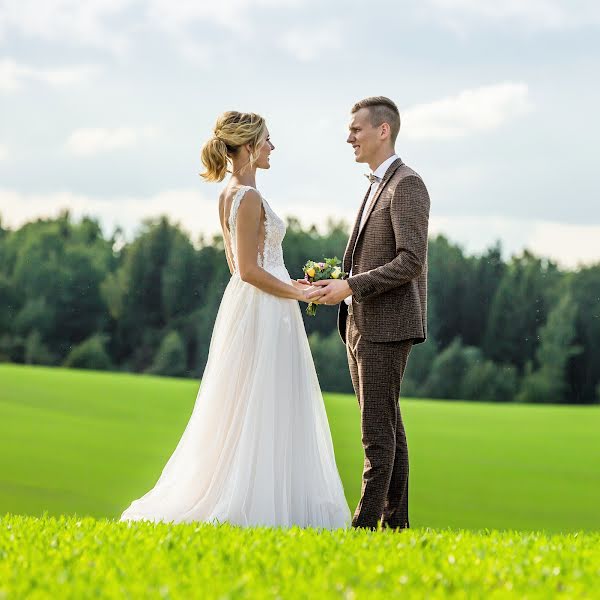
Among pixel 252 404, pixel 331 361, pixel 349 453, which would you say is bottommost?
pixel 349 453

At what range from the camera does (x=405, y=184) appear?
21.0ft

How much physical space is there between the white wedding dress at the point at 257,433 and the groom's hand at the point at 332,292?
1.68 feet

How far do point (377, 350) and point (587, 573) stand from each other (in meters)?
2.02

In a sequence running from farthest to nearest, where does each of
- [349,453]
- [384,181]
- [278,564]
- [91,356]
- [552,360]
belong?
[91,356] → [552,360] → [349,453] → [384,181] → [278,564]

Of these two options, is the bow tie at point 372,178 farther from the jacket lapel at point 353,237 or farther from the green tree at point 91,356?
the green tree at point 91,356

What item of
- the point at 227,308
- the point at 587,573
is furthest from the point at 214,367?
the point at 587,573

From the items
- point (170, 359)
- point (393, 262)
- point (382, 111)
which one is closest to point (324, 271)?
point (393, 262)

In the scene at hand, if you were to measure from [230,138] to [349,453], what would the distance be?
11.6m

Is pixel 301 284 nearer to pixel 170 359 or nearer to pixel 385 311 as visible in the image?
pixel 385 311

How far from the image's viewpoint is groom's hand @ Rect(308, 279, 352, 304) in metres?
6.40

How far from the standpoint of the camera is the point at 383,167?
6695 millimetres

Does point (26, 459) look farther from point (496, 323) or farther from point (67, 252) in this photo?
point (67, 252)

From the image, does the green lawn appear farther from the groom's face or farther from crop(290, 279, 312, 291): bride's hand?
the groom's face

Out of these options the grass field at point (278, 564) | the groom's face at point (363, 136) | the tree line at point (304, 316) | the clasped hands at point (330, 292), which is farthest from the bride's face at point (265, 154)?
the tree line at point (304, 316)
